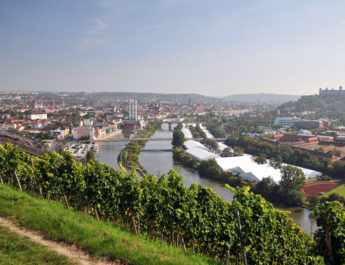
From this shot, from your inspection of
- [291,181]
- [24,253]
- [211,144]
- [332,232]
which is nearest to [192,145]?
[211,144]

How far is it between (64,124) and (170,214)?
1796 centimetres

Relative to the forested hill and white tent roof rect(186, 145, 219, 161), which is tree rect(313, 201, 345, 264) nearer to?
white tent roof rect(186, 145, 219, 161)

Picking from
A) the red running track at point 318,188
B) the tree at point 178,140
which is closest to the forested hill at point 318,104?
the tree at point 178,140

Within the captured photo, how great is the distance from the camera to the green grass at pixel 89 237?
1.52 meters

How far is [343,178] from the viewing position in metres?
8.97

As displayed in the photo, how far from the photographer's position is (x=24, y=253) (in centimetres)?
148

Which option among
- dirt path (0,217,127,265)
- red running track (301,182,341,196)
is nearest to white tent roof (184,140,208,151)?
red running track (301,182,341,196)

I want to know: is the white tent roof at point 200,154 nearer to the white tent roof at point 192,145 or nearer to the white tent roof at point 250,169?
the white tent roof at point 192,145

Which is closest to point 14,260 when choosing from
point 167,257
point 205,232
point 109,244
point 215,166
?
point 109,244

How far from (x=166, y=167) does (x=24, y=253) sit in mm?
9068

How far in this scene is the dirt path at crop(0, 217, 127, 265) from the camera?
1.48 meters

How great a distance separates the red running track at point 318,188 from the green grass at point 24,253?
23.7ft

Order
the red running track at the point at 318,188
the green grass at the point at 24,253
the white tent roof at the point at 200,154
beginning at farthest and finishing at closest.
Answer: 1. the white tent roof at the point at 200,154
2. the red running track at the point at 318,188
3. the green grass at the point at 24,253

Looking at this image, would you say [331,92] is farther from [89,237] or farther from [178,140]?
[89,237]
